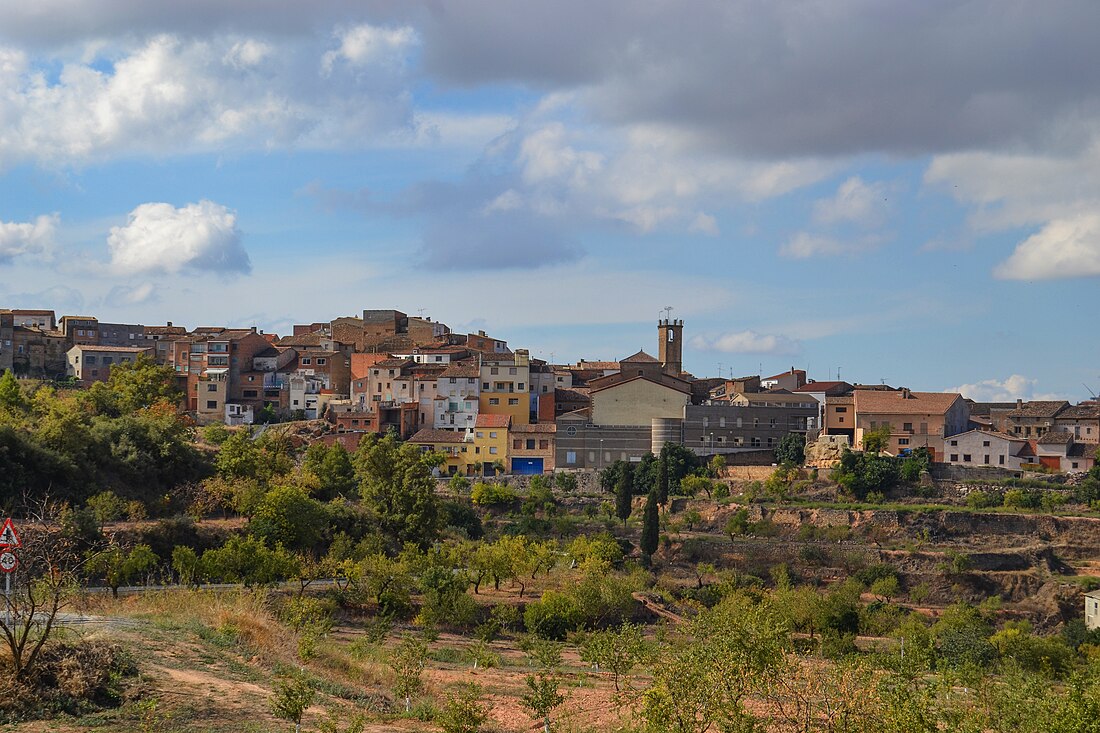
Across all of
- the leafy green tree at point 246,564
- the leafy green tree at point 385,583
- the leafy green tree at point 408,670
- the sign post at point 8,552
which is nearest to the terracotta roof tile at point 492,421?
the leafy green tree at point 385,583

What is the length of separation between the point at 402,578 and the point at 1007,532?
Answer: 1209 inches

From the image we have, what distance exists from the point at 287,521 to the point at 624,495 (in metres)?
22.9

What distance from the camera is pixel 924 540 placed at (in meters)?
48.1

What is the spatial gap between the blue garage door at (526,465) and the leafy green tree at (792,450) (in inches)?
472

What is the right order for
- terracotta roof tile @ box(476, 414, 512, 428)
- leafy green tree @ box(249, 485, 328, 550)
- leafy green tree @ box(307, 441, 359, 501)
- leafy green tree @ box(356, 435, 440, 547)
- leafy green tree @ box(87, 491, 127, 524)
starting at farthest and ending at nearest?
terracotta roof tile @ box(476, 414, 512, 428)
leafy green tree @ box(307, 441, 359, 501)
leafy green tree @ box(356, 435, 440, 547)
leafy green tree @ box(249, 485, 328, 550)
leafy green tree @ box(87, 491, 127, 524)

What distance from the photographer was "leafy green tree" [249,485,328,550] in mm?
→ 30422

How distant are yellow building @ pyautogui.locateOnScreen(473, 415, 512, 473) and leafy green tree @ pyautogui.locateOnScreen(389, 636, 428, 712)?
3537 cm

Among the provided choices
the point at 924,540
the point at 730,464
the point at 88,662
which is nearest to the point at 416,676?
the point at 88,662

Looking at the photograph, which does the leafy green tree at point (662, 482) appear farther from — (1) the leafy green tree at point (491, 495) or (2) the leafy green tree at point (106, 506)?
(2) the leafy green tree at point (106, 506)

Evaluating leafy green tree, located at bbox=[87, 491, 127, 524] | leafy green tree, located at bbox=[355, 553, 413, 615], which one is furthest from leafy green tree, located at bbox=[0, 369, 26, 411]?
leafy green tree, located at bbox=[355, 553, 413, 615]

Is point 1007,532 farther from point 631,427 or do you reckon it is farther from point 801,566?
point 631,427

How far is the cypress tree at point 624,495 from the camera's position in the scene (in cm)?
5069

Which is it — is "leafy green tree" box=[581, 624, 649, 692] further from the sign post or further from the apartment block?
the apartment block

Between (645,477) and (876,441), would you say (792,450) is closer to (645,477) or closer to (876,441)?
(876,441)
